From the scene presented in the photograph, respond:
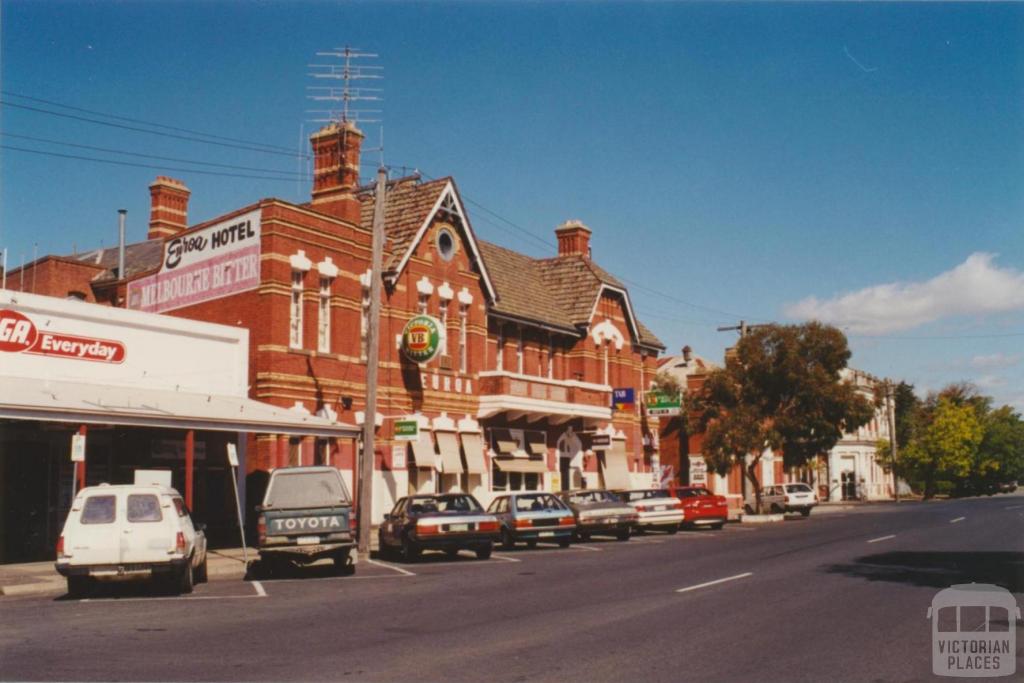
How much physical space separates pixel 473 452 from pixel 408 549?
1230 centimetres

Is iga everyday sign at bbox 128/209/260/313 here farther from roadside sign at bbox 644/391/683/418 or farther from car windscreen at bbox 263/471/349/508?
roadside sign at bbox 644/391/683/418

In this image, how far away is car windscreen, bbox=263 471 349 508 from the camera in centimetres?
1925

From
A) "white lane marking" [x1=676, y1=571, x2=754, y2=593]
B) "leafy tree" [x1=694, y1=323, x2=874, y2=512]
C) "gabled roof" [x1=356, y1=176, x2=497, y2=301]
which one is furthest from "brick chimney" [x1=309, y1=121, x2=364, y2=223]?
"leafy tree" [x1=694, y1=323, x2=874, y2=512]

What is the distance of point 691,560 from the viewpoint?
20.5 metres

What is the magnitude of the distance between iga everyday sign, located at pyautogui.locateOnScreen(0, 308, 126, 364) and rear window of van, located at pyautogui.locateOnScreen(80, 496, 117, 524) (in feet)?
26.4

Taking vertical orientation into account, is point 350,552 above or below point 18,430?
below

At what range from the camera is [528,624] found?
11.8 meters

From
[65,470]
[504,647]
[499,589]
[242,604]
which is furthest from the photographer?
[65,470]

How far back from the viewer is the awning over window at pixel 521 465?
1413 inches

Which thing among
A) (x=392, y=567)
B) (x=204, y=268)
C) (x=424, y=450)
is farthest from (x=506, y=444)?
(x=392, y=567)

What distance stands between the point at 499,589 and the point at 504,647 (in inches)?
228

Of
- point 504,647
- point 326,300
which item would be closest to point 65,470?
point 326,300

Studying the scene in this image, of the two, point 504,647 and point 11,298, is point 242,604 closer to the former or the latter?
point 504,647

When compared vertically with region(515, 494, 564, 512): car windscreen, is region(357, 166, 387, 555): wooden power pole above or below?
above
